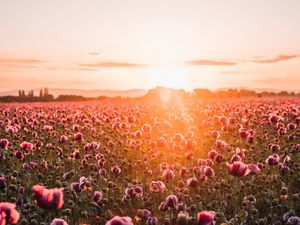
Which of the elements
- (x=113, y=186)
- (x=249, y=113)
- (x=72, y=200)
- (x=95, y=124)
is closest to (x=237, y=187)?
(x=113, y=186)

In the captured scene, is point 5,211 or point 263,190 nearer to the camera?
point 5,211

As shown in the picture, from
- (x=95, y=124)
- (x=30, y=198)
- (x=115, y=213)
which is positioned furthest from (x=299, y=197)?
(x=95, y=124)

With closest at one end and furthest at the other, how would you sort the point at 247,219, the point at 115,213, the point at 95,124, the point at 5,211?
the point at 5,211 → the point at 247,219 → the point at 115,213 → the point at 95,124

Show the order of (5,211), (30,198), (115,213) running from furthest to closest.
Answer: (30,198) < (115,213) < (5,211)

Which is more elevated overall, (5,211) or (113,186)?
(5,211)

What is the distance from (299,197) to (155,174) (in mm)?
3285

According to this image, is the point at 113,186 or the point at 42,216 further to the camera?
the point at 113,186

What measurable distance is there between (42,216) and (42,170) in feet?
10.5

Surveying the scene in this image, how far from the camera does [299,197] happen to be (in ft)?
24.6

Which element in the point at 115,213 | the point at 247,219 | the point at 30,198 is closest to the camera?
the point at 247,219

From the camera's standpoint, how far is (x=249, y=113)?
63.4 ft

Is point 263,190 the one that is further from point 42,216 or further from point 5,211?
point 5,211

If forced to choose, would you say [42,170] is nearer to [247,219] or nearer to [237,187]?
[237,187]

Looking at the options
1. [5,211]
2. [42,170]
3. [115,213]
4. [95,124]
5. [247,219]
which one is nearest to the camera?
[5,211]
